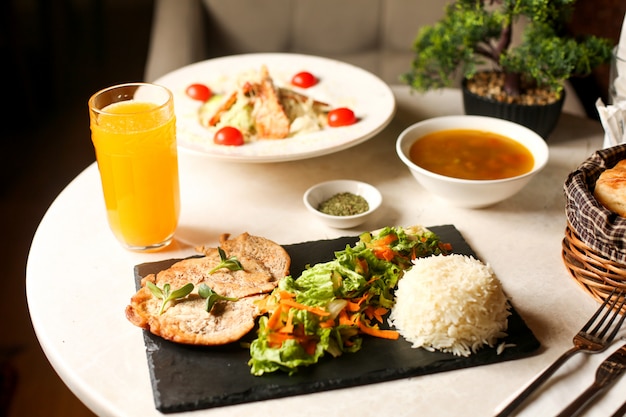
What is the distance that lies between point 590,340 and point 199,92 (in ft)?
4.47

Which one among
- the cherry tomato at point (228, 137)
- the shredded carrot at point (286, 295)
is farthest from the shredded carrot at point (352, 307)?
the cherry tomato at point (228, 137)

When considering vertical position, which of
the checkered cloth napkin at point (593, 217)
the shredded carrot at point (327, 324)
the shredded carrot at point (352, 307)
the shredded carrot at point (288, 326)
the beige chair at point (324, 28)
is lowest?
the beige chair at point (324, 28)

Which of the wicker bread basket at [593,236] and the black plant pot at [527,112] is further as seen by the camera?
the black plant pot at [527,112]

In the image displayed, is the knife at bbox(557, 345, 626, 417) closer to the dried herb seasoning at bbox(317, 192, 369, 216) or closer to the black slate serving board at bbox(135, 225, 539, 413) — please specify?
the black slate serving board at bbox(135, 225, 539, 413)

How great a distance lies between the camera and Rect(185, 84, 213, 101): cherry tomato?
7.18 ft

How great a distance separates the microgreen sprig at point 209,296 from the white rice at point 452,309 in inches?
13.9

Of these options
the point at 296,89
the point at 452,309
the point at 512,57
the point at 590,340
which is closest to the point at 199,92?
the point at 296,89

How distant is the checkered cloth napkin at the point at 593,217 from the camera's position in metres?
1.33

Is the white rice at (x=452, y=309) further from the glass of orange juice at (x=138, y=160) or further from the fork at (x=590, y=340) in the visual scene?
the glass of orange juice at (x=138, y=160)

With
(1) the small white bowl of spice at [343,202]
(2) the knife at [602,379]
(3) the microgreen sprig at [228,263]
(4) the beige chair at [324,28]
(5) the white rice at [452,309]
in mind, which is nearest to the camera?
(2) the knife at [602,379]

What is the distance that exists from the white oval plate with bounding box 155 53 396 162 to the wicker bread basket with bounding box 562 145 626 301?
0.63 metres

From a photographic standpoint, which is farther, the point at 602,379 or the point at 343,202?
the point at 343,202

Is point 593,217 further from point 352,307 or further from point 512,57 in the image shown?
point 512,57

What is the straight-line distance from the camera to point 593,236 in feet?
4.58
